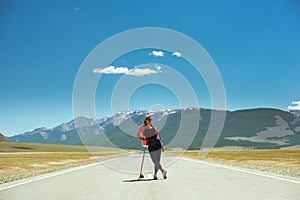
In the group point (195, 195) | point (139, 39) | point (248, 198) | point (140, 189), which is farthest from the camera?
point (139, 39)

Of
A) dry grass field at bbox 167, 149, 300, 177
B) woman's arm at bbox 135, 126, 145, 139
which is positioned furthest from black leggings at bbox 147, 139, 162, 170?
dry grass field at bbox 167, 149, 300, 177

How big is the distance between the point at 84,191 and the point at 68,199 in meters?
1.58

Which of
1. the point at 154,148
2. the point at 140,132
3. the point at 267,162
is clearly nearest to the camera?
the point at 140,132

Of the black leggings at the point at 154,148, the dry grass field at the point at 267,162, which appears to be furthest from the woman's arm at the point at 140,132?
the dry grass field at the point at 267,162

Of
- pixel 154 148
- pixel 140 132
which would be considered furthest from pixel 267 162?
pixel 140 132

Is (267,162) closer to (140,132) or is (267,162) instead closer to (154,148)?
(154,148)

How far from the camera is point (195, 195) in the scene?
372 inches

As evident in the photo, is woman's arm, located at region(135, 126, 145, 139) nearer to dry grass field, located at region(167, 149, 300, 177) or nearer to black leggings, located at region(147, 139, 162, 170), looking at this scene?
black leggings, located at region(147, 139, 162, 170)

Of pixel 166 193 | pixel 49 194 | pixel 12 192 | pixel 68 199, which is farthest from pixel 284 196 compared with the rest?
pixel 12 192

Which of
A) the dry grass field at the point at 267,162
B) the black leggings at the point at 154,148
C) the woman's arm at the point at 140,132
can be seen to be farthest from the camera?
the dry grass field at the point at 267,162

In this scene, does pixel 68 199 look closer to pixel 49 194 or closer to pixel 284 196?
pixel 49 194

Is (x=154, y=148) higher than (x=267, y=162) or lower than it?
higher

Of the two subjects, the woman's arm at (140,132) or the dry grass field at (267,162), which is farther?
the dry grass field at (267,162)

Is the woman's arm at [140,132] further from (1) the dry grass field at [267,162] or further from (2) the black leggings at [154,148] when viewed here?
(1) the dry grass field at [267,162]
